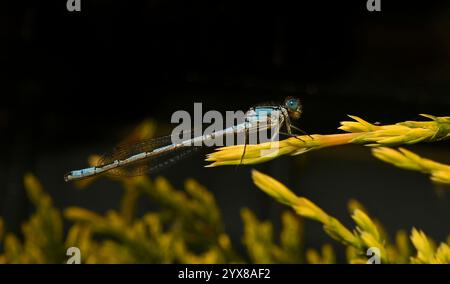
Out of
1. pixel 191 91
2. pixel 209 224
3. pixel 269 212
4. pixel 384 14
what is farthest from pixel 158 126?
pixel 209 224

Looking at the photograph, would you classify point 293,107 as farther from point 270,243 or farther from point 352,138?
point 270,243

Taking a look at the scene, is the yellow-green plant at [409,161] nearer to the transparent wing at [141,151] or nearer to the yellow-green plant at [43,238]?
the transparent wing at [141,151]

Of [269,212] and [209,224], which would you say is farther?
[269,212]

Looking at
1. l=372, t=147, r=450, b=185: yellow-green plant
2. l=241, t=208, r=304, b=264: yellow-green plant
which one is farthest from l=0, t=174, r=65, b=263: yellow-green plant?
l=372, t=147, r=450, b=185: yellow-green plant

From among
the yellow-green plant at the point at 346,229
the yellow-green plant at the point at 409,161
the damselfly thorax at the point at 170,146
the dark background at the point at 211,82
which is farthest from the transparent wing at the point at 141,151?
the dark background at the point at 211,82

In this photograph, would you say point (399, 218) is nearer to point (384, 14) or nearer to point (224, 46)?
point (384, 14)
